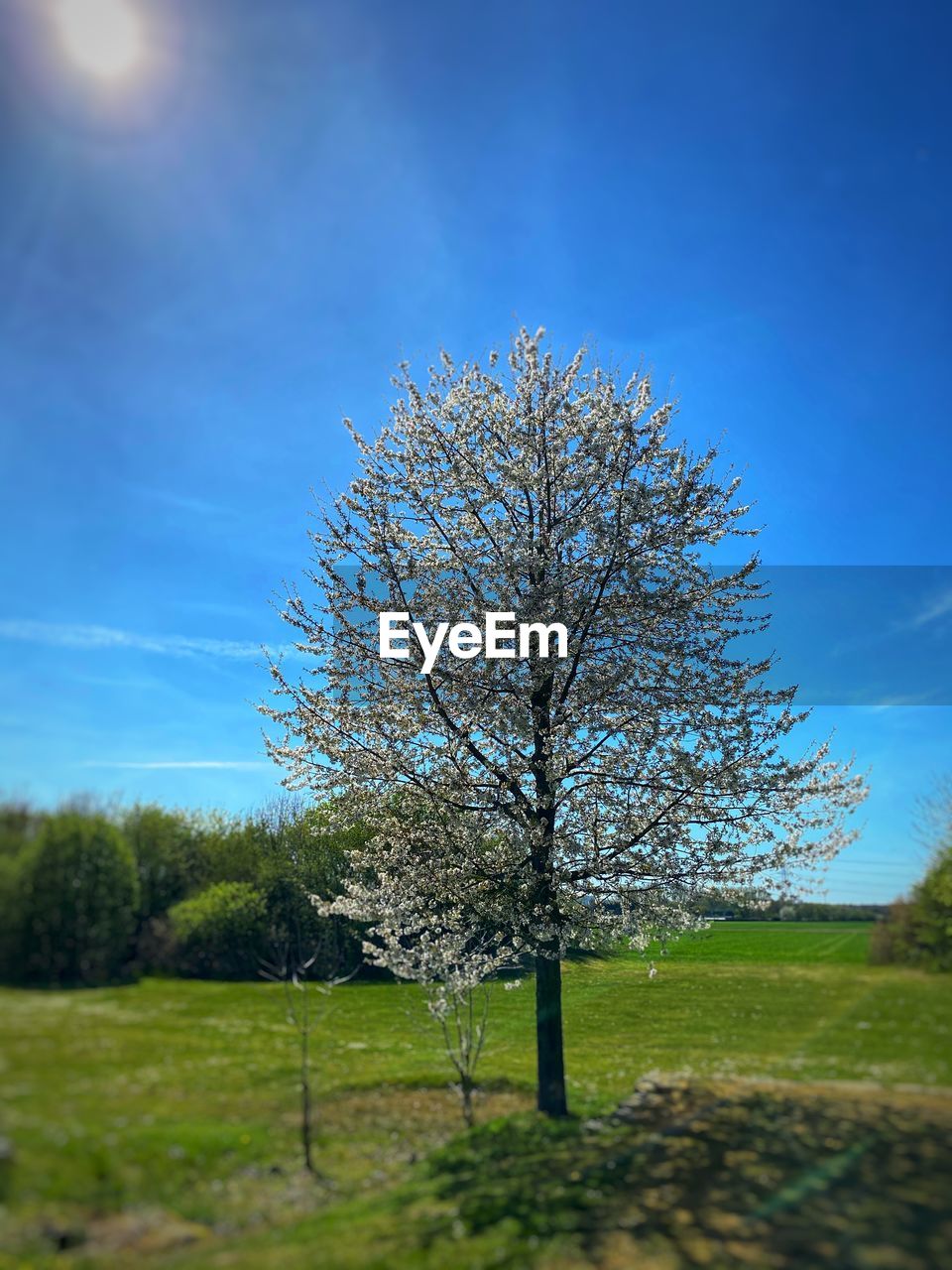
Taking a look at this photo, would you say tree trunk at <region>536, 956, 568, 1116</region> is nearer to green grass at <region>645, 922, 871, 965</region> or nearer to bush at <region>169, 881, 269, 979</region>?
green grass at <region>645, 922, 871, 965</region>

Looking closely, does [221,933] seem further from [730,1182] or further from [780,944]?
[780,944]

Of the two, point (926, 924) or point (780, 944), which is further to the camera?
point (780, 944)

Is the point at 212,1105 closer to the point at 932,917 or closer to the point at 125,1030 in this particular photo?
the point at 125,1030

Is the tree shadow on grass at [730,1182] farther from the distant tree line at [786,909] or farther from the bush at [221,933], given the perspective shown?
the bush at [221,933]

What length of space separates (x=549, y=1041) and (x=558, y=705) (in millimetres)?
4291

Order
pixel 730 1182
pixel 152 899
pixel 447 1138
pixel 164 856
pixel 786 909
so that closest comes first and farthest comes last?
pixel 730 1182
pixel 152 899
pixel 164 856
pixel 447 1138
pixel 786 909

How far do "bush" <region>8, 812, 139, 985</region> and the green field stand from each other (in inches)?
10.3

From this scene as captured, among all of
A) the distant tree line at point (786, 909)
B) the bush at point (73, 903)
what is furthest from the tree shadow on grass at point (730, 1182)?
the bush at point (73, 903)

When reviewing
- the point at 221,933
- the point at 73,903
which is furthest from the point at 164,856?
the point at 73,903

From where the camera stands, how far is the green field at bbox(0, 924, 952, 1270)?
6328mm

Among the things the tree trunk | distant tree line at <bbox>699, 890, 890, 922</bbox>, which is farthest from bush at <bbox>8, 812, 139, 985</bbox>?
distant tree line at <bbox>699, 890, 890, 922</bbox>

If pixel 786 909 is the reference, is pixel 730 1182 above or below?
below

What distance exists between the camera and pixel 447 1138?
908 cm

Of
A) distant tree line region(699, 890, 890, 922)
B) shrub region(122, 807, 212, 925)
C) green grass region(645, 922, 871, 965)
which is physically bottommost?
green grass region(645, 922, 871, 965)
